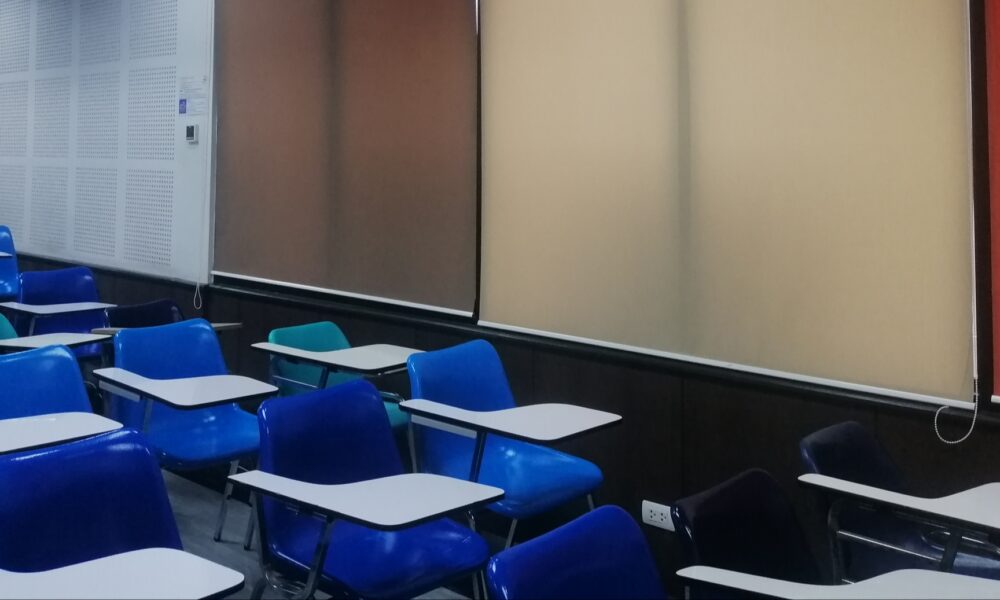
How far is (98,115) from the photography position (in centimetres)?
596

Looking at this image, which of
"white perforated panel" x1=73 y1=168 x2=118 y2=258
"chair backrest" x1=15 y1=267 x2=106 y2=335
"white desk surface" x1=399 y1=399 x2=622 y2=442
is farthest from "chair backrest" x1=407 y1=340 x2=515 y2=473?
"white perforated panel" x1=73 y1=168 x2=118 y2=258

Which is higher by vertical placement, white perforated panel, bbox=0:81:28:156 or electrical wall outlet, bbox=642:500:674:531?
white perforated panel, bbox=0:81:28:156

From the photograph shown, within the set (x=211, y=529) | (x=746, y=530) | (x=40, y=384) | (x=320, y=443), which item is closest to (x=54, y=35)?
(x=211, y=529)

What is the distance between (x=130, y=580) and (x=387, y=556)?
0.79 metres

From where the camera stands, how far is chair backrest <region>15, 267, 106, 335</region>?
15.0 ft

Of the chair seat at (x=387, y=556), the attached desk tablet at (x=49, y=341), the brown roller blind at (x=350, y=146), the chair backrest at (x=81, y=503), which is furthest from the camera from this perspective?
the brown roller blind at (x=350, y=146)

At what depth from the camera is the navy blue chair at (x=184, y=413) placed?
10.5 feet

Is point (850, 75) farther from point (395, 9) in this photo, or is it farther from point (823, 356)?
point (395, 9)

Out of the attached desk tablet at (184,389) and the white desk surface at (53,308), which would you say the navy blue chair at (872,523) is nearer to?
the attached desk tablet at (184,389)

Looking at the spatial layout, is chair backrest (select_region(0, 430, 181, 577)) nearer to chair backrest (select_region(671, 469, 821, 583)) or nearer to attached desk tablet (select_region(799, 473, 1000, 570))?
chair backrest (select_region(671, 469, 821, 583))

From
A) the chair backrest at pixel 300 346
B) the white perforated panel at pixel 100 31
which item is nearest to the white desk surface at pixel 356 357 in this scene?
the chair backrest at pixel 300 346

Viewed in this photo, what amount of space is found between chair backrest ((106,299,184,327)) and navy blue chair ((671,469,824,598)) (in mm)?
2933

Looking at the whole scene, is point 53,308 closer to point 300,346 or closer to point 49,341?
point 49,341

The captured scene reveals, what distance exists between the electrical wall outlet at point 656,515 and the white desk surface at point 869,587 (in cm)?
154
